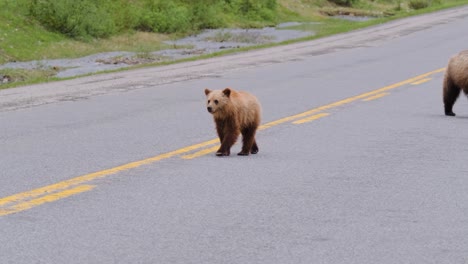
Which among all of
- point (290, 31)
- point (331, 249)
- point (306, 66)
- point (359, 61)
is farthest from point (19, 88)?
point (290, 31)

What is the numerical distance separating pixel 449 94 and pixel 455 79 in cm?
27

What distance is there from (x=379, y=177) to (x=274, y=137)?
9.31 feet

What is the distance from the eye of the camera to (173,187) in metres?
8.48

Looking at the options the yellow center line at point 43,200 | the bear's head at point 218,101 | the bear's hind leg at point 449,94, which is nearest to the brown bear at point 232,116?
the bear's head at point 218,101

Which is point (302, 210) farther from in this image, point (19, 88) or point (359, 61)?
point (359, 61)

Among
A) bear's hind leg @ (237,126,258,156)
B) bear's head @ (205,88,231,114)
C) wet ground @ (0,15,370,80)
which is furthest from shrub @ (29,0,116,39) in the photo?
bear's head @ (205,88,231,114)

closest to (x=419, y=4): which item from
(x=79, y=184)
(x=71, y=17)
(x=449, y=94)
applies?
(x=71, y=17)

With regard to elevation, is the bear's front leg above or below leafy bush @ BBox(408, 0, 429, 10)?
above

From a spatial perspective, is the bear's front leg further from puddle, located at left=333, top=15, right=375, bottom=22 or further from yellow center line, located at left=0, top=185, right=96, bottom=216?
puddle, located at left=333, top=15, right=375, bottom=22

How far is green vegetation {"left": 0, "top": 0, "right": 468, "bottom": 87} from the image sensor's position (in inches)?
1016

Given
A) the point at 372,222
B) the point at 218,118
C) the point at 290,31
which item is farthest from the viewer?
the point at 290,31

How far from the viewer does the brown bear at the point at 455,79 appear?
13.7 meters

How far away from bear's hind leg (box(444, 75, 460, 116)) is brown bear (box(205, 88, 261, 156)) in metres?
4.50

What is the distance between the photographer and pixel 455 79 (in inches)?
545
